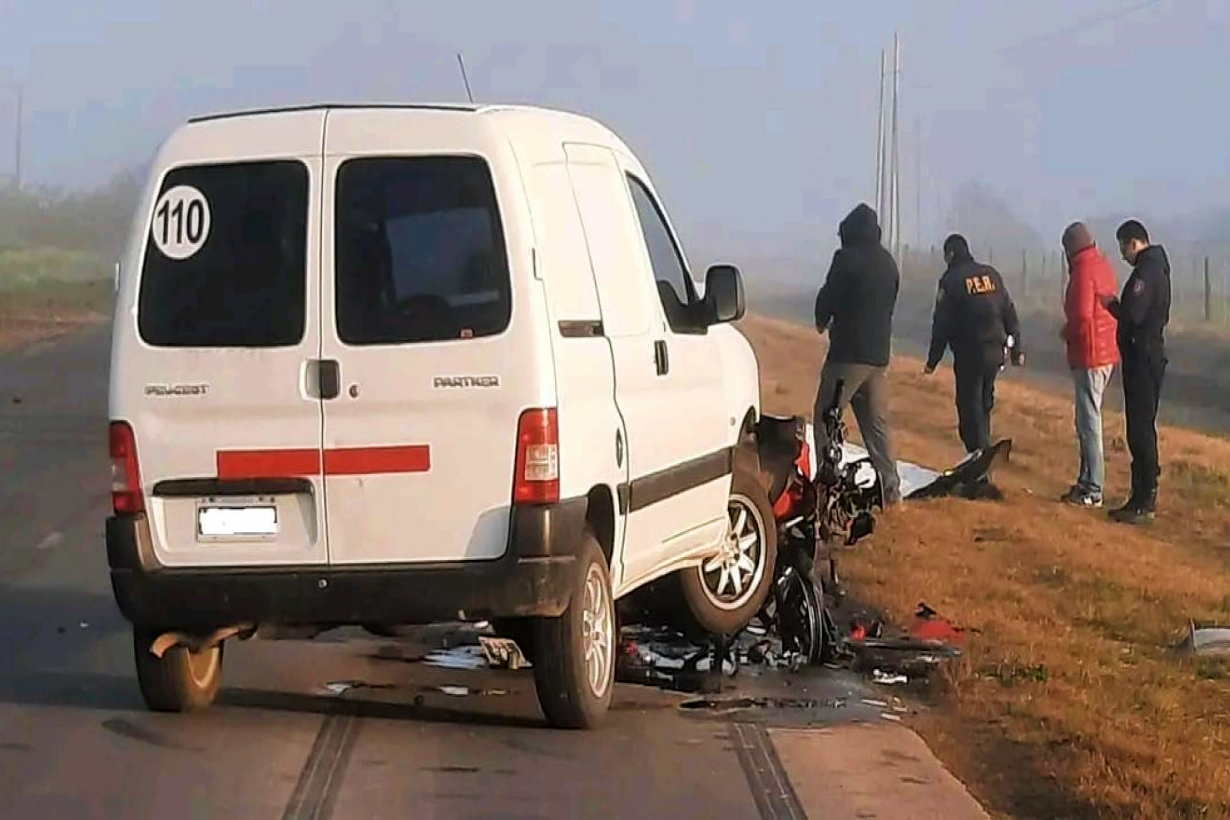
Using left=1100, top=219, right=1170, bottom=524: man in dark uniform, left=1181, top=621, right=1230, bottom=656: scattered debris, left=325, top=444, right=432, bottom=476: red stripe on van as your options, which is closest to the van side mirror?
left=325, top=444, right=432, bottom=476: red stripe on van

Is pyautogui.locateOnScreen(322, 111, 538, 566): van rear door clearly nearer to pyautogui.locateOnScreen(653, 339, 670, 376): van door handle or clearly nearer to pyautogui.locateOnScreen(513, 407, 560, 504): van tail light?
pyautogui.locateOnScreen(513, 407, 560, 504): van tail light

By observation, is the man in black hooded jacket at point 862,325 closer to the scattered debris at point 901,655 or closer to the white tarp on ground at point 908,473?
the white tarp on ground at point 908,473

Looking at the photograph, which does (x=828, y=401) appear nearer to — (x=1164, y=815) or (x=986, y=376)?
(x=986, y=376)

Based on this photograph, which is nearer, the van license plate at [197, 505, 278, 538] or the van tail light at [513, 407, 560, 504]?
the van tail light at [513, 407, 560, 504]

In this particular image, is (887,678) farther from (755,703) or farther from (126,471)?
(126,471)

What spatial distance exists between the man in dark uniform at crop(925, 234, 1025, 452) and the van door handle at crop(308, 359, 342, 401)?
9.56 m

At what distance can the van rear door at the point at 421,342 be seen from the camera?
7.63 meters

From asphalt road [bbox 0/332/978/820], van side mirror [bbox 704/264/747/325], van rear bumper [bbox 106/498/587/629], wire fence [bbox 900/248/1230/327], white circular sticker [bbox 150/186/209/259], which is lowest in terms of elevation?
wire fence [bbox 900/248/1230/327]

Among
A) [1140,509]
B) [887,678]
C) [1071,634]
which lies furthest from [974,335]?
[887,678]

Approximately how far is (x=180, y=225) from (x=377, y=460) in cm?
115

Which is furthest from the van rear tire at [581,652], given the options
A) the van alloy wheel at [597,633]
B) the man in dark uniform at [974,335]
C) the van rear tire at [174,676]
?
the man in dark uniform at [974,335]

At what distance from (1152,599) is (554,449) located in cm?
493

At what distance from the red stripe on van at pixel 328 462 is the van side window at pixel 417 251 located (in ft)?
1.29

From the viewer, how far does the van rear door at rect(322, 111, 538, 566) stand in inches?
301
